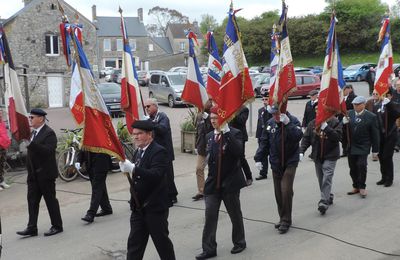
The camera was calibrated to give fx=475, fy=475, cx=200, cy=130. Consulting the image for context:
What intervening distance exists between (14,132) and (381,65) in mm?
8411

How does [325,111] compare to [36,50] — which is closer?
[325,111]

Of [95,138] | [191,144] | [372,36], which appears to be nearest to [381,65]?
[191,144]

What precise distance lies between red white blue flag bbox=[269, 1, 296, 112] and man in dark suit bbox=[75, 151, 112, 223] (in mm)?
3028

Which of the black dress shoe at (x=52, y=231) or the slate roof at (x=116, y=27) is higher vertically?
the slate roof at (x=116, y=27)

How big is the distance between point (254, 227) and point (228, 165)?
1605mm

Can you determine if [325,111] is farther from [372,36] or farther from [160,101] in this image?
[372,36]

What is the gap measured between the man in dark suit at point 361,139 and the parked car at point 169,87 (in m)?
19.5

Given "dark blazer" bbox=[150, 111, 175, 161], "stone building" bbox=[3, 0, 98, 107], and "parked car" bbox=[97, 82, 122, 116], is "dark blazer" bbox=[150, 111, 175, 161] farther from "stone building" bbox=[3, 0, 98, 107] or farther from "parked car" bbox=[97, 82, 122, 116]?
"stone building" bbox=[3, 0, 98, 107]

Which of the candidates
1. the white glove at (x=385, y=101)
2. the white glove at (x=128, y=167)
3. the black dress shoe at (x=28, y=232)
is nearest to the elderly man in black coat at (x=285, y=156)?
the white glove at (x=128, y=167)

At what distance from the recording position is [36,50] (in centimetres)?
3519

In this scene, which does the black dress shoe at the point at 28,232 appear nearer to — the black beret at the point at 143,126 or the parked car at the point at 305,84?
the black beret at the point at 143,126

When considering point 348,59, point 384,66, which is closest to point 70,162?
point 384,66

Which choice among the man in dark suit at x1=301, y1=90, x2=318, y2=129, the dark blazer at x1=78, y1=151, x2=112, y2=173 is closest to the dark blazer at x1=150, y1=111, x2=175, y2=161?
the dark blazer at x1=78, y1=151, x2=112, y2=173

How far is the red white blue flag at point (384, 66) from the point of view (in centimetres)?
1086
